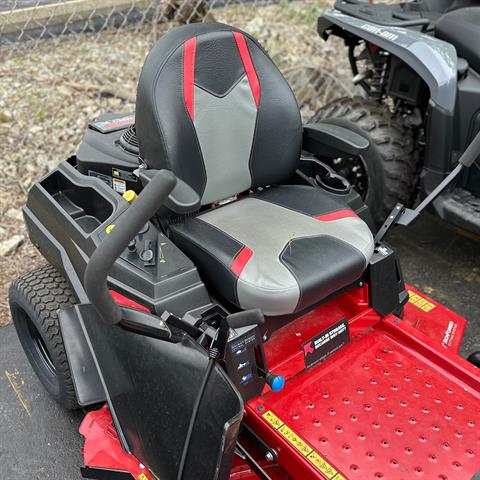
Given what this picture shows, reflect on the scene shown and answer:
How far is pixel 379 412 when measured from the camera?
1.80 m

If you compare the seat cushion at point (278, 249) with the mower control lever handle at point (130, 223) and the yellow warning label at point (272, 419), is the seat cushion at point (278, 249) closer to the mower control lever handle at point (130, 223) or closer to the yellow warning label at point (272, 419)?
the yellow warning label at point (272, 419)

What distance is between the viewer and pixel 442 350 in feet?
6.52

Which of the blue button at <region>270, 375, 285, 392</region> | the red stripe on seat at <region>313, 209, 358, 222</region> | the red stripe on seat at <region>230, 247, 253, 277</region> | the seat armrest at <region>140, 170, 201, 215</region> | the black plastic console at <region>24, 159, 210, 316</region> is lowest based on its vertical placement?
the blue button at <region>270, 375, 285, 392</region>

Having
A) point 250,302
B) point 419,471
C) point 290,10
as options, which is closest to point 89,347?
point 250,302

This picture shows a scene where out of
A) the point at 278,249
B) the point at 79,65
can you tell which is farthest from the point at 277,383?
the point at 79,65

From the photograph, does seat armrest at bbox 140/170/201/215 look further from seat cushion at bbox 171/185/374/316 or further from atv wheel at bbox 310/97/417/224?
atv wheel at bbox 310/97/417/224

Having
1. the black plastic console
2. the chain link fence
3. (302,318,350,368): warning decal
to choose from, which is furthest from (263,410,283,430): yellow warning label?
the chain link fence

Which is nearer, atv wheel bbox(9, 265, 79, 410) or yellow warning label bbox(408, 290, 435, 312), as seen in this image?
atv wheel bbox(9, 265, 79, 410)

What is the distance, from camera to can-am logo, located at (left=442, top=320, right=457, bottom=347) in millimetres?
2184

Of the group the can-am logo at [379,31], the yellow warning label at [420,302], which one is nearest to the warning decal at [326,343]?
the yellow warning label at [420,302]

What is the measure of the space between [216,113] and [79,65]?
7.55ft

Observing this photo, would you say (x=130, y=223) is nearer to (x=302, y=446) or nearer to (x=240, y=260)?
(x=240, y=260)

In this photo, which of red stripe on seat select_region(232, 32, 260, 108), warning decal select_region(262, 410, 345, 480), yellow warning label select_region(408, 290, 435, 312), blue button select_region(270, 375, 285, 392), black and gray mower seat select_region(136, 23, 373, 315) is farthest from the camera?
yellow warning label select_region(408, 290, 435, 312)

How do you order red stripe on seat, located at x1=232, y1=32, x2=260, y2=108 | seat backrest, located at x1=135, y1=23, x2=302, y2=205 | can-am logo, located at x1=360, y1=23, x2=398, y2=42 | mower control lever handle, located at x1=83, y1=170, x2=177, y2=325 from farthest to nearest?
can-am logo, located at x1=360, y1=23, x2=398, y2=42 < red stripe on seat, located at x1=232, y1=32, x2=260, y2=108 < seat backrest, located at x1=135, y1=23, x2=302, y2=205 < mower control lever handle, located at x1=83, y1=170, x2=177, y2=325
